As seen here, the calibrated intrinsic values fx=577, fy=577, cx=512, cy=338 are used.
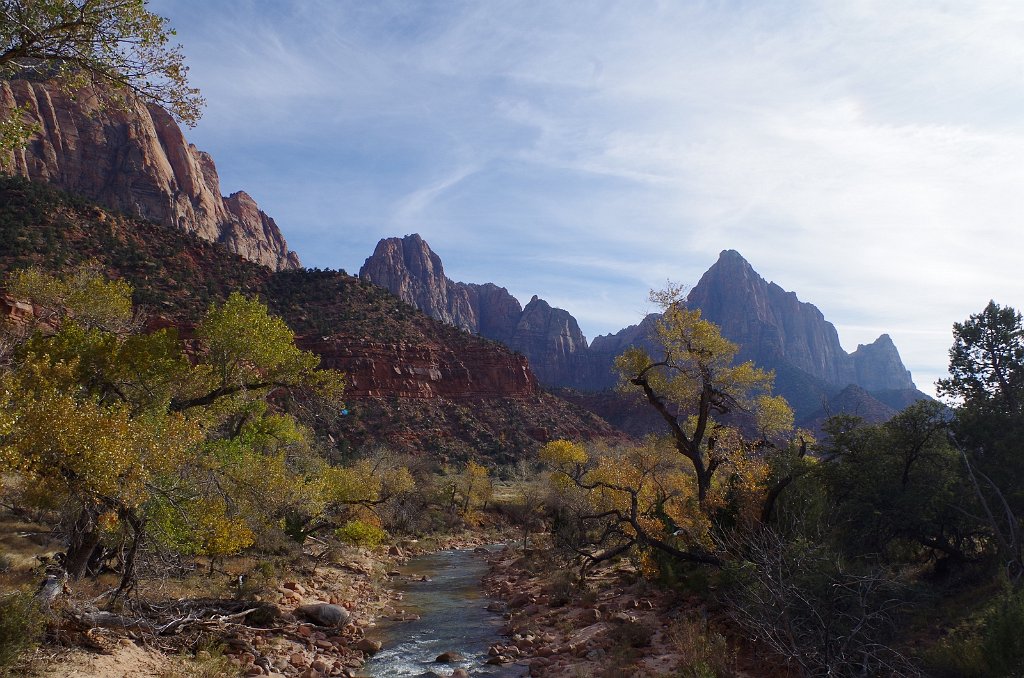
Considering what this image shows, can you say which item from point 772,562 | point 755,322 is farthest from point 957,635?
point 755,322

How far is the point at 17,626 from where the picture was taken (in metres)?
7.60

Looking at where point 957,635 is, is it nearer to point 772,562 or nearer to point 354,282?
point 772,562

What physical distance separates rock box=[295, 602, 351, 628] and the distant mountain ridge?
454 ft

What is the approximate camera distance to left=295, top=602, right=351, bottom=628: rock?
14.9 meters

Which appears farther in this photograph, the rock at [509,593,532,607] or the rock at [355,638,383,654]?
the rock at [509,593,532,607]

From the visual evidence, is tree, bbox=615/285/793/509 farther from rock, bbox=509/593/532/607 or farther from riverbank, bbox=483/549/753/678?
rock, bbox=509/593/532/607

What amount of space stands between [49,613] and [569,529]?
2151cm

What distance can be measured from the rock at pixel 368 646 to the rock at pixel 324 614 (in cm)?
112

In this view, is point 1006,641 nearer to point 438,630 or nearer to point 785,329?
point 438,630

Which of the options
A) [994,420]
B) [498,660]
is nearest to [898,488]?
[994,420]

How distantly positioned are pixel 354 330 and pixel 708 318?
130 meters

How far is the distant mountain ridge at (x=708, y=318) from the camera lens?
16100 cm

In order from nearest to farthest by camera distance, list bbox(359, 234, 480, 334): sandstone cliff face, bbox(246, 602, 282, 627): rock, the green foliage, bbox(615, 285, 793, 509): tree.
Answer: bbox(246, 602, 282, 627): rock, the green foliage, bbox(615, 285, 793, 509): tree, bbox(359, 234, 480, 334): sandstone cliff face

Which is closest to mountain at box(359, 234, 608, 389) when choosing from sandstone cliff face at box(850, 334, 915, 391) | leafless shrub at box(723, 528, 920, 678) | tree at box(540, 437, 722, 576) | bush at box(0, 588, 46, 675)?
sandstone cliff face at box(850, 334, 915, 391)
